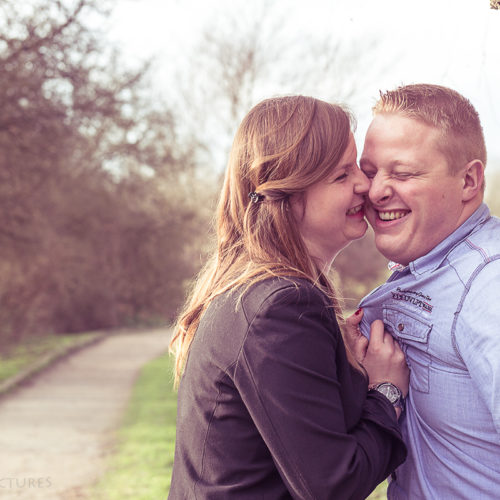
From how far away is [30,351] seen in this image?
17078mm

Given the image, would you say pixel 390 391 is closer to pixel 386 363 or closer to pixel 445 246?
pixel 386 363

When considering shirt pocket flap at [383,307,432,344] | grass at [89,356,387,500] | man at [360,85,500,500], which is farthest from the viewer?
grass at [89,356,387,500]

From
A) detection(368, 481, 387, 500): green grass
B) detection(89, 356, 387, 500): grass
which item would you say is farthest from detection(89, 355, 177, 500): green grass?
detection(368, 481, 387, 500): green grass

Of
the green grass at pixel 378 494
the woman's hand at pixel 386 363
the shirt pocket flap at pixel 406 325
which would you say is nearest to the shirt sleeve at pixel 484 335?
the shirt pocket flap at pixel 406 325

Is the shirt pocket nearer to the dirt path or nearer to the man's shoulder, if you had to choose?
the man's shoulder

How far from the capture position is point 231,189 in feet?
7.69

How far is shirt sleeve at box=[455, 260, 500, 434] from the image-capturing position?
1860 millimetres

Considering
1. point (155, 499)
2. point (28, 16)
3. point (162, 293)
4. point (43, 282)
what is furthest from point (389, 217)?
point (162, 293)

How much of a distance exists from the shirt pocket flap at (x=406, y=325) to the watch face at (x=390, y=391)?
0.57 ft

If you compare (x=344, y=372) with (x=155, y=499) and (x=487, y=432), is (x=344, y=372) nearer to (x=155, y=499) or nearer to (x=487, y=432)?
(x=487, y=432)

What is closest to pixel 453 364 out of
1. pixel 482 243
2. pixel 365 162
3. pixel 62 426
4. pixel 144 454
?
pixel 482 243

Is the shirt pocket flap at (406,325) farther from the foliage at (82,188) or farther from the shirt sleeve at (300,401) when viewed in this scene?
the foliage at (82,188)

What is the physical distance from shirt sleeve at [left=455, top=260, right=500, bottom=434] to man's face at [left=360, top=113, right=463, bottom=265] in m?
0.31

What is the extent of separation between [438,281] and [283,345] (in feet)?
1.97
